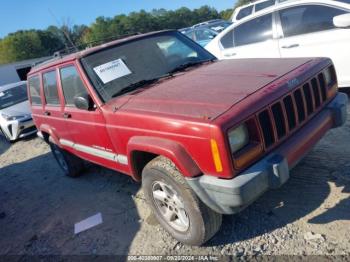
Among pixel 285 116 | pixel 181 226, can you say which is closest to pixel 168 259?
pixel 181 226

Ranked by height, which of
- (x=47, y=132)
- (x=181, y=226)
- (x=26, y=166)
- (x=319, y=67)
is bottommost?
(x=26, y=166)

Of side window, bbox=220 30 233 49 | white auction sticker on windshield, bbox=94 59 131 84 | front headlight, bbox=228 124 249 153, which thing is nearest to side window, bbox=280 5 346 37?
side window, bbox=220 30 233 49

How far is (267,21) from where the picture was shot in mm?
6227

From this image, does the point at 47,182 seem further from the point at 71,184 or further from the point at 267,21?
the point at 267,21

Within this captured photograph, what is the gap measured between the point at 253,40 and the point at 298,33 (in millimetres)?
870

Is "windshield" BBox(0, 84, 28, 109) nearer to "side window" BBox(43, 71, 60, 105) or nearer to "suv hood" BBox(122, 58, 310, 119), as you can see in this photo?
"side window" BBox(43, 71, 60, 105)

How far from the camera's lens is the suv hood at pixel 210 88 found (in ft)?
9.07

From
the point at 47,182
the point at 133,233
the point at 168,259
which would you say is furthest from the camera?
the point at 47,182

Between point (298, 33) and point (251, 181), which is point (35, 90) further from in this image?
point (298, 33)

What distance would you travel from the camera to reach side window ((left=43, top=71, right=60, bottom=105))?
187 inches

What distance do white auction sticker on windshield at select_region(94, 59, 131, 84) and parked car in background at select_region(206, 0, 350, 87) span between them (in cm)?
332

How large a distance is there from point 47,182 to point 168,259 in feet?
11.9

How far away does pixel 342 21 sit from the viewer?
509 centimetres

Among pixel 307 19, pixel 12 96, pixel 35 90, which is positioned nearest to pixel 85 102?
pixel 35 90
